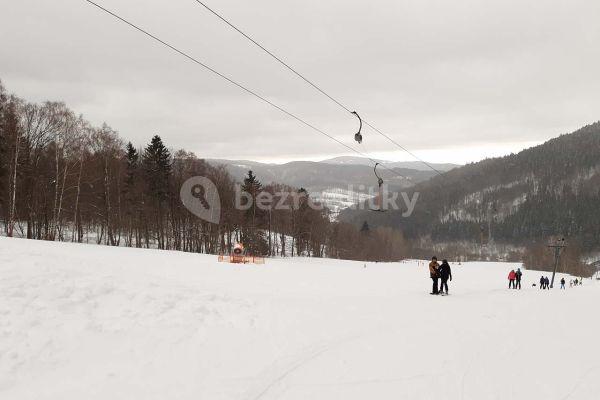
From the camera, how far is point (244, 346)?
8.75m

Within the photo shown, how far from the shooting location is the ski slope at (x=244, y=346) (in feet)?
21.9

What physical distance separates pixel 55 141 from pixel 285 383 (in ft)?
129

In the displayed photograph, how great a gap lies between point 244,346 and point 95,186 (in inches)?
1690

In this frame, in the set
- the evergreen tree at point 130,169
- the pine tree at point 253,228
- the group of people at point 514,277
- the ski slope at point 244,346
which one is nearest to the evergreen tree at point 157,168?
the evergreen tree at point 130,169

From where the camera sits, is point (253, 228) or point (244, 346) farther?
point (253, 228)

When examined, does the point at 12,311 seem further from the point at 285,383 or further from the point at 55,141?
the point at 55,141

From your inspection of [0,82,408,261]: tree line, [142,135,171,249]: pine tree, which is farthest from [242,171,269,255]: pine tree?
[142,135,171,249]: pine tree

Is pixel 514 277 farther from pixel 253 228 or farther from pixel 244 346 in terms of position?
pixel 253 228

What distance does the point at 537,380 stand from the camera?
7.19m

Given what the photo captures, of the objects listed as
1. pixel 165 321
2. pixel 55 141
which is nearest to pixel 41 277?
pixel 165 321

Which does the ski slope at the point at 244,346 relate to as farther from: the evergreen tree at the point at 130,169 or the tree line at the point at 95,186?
the evergreen tree at the point at 130,169

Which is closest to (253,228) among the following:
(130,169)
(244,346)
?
(130,169)

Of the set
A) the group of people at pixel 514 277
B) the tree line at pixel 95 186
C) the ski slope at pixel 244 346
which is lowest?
the group of people at pixel 514 277

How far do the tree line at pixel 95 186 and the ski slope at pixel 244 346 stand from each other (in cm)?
2866
